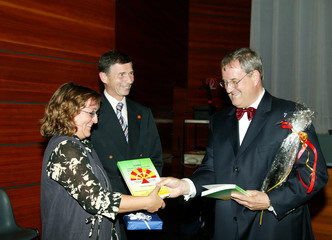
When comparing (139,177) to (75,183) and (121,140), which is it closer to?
(75,183)

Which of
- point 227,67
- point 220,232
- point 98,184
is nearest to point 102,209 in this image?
point 98,184

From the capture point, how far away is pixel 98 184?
6.23 ft

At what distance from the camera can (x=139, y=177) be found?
7.16 ft

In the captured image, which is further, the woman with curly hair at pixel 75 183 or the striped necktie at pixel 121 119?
the striped necktie at pixel 121 119

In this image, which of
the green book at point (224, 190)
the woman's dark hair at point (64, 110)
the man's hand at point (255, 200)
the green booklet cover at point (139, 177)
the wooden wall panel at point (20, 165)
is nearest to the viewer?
the green book at point (224, 190)

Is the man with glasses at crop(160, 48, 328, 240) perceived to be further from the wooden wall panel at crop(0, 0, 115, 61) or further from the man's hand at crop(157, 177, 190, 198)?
the wooden wall panel at crop(0, 0, 115, 61)

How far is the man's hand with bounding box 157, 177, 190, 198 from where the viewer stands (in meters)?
2.26

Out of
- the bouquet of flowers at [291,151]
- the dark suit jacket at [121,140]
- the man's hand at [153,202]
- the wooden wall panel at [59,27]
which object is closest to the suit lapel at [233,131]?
the bouquet of flowers at [291,151]

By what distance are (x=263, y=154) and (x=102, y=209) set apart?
972mm

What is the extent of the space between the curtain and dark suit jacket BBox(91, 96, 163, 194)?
138 inches

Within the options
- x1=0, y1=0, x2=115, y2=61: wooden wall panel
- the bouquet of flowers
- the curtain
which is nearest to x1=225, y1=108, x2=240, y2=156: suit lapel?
the bouquet of flowers

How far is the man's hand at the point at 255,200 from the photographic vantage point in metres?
1.90

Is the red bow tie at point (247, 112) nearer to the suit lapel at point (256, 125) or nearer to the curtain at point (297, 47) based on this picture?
the suit lapel at point (256, 125)

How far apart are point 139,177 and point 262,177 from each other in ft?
2.43
